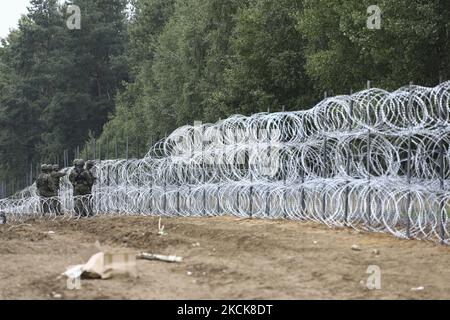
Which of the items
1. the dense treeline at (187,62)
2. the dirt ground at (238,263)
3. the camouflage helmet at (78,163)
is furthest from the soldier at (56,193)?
the dense treeline at (187,62)

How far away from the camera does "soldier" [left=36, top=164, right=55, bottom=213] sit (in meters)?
20.3

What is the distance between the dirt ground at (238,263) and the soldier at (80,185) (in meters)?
4.65

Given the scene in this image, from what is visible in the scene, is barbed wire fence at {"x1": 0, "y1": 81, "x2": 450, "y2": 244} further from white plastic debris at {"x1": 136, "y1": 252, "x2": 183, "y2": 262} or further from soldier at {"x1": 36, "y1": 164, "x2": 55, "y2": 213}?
white plastic debris at {"x1": 136, "y1": 252, "x2": 183, "y2": 262}

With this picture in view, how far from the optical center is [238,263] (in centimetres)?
951

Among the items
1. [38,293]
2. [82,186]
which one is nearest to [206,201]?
[82,186]

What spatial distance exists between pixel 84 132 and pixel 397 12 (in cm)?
4436

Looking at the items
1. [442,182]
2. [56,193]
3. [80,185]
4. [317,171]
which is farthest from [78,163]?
[442,182]

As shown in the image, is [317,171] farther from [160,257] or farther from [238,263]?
[160,257]

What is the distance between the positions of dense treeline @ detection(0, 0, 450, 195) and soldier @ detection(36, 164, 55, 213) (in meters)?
9.70

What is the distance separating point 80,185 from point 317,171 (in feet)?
24.2

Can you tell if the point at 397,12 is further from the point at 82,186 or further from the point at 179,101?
the point at 179,101

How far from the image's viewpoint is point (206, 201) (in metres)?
17.1

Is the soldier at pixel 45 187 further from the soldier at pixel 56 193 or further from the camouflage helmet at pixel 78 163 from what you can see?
the camouflage helmet at pixel 78 163

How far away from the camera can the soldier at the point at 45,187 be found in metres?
20.3
